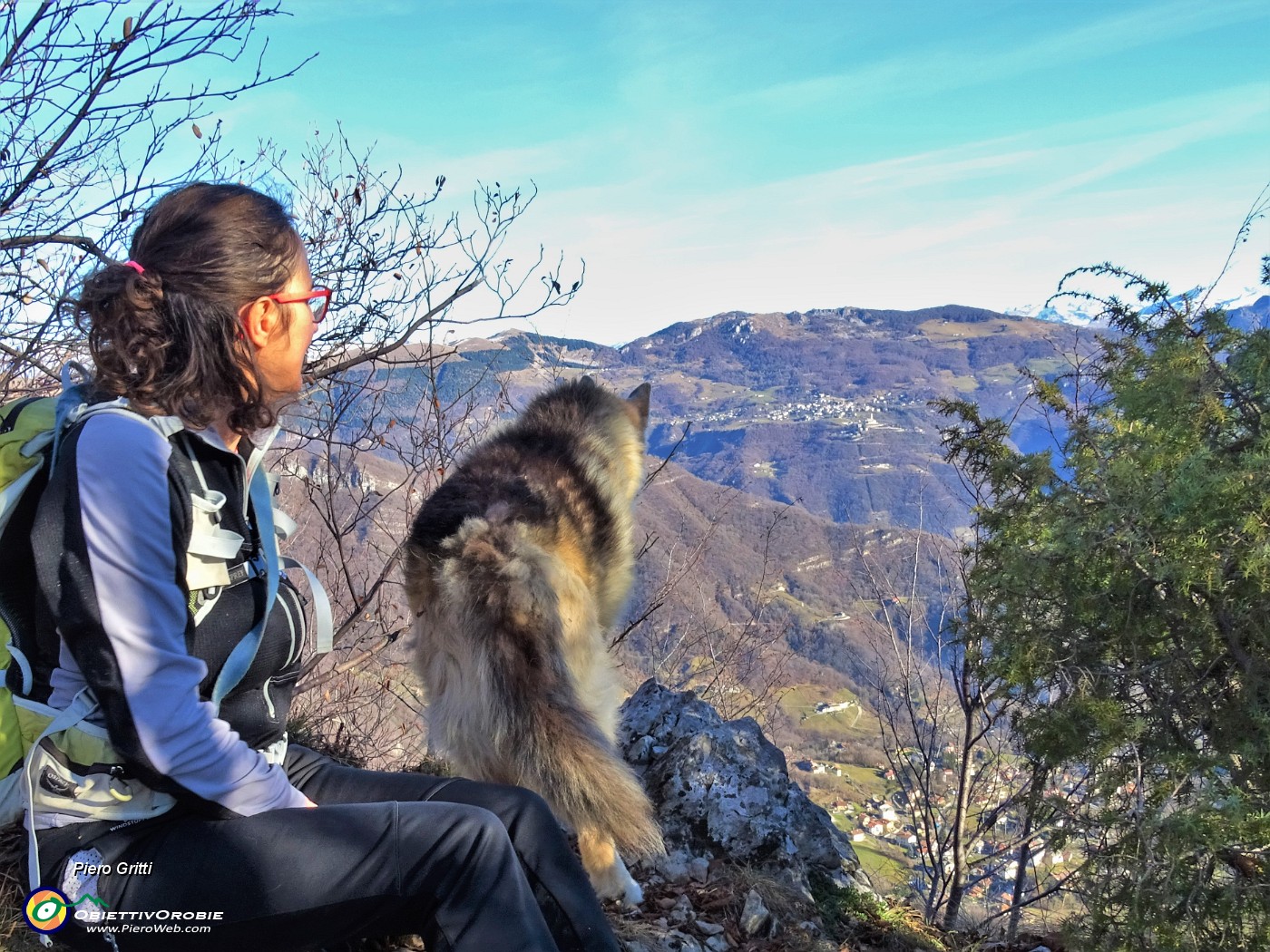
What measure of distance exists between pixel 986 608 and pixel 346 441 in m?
4.18

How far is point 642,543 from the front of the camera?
6520 millimetres

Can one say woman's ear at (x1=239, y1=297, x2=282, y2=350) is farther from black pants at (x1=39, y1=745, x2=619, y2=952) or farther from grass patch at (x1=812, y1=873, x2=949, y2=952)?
grass patch at (x1=812, y1=873, x2=949, y2=952)

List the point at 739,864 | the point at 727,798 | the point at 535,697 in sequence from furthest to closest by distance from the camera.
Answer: the point at 727,798 → the point at 739,864 → the point at 535,697

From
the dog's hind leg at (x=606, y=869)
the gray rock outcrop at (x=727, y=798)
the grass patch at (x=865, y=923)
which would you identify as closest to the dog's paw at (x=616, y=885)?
the dog's hind leg at (x=606, y=869)

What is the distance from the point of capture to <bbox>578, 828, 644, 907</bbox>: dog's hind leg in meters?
3.31

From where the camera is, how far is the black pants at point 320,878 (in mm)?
1674

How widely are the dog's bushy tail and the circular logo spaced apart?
5.00 feet

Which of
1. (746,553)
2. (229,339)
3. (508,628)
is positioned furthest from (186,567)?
(746,553)

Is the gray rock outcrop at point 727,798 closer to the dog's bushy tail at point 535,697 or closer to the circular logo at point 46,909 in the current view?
the dog's bushy tail at point 535,697

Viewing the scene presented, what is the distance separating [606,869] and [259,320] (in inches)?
98.2

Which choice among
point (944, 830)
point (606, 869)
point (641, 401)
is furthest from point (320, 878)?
point (944, 830)

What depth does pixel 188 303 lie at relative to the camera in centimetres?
183

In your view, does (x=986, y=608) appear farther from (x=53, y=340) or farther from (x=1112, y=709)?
(x=53, y=340)

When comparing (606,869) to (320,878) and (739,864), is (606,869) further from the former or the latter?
(320,878)
